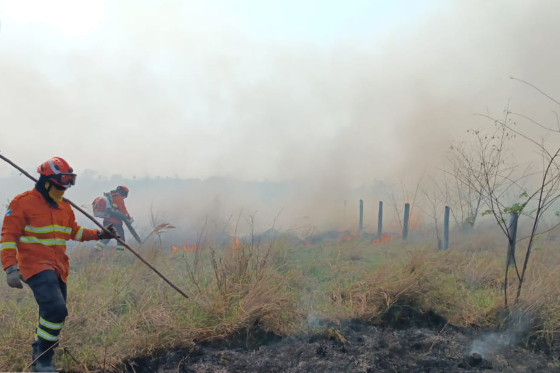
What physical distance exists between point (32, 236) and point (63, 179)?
1.66ft

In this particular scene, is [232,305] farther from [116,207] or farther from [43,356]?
[116,207]

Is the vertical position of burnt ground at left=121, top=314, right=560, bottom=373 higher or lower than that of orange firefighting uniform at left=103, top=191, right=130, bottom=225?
lower

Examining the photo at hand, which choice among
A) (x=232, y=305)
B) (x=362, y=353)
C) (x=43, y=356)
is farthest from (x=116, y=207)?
(x=362, y=353)

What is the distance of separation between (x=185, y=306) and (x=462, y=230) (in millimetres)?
9888

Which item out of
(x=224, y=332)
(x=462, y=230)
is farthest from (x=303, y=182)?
(x=224, y=332)

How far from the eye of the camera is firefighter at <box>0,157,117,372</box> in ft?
10.8

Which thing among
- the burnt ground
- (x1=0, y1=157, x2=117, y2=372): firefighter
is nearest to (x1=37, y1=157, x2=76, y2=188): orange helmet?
(x1=0, y1=157, x2=117, y2=372): firefighter

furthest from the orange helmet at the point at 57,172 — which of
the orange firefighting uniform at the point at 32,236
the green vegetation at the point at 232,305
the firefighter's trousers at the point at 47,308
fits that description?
the green vegetation at the point at 232,305

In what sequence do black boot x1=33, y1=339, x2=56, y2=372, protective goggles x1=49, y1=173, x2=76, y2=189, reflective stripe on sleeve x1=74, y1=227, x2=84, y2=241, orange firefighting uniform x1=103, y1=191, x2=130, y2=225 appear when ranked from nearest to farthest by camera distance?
black boot x1=33, y1=339, x2=56, y2=372 < protective goggles x1=49, y1=173, x2=76, y2=189 < reflective stripe on sleeve x1=74, y1=227, x2=84, y2=241 < orange firefighting uniform x1=103, y1=191, x2=130, y2=225

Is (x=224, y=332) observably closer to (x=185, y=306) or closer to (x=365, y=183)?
(x=185, y=306)

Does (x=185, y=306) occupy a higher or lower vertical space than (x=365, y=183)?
lower

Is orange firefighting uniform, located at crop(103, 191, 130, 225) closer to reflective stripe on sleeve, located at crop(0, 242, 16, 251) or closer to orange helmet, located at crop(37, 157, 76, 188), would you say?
orange helmet, located at crop(37, 157, 76, 188)

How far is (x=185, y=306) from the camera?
432cm

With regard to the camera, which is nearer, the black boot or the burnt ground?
the black boot
